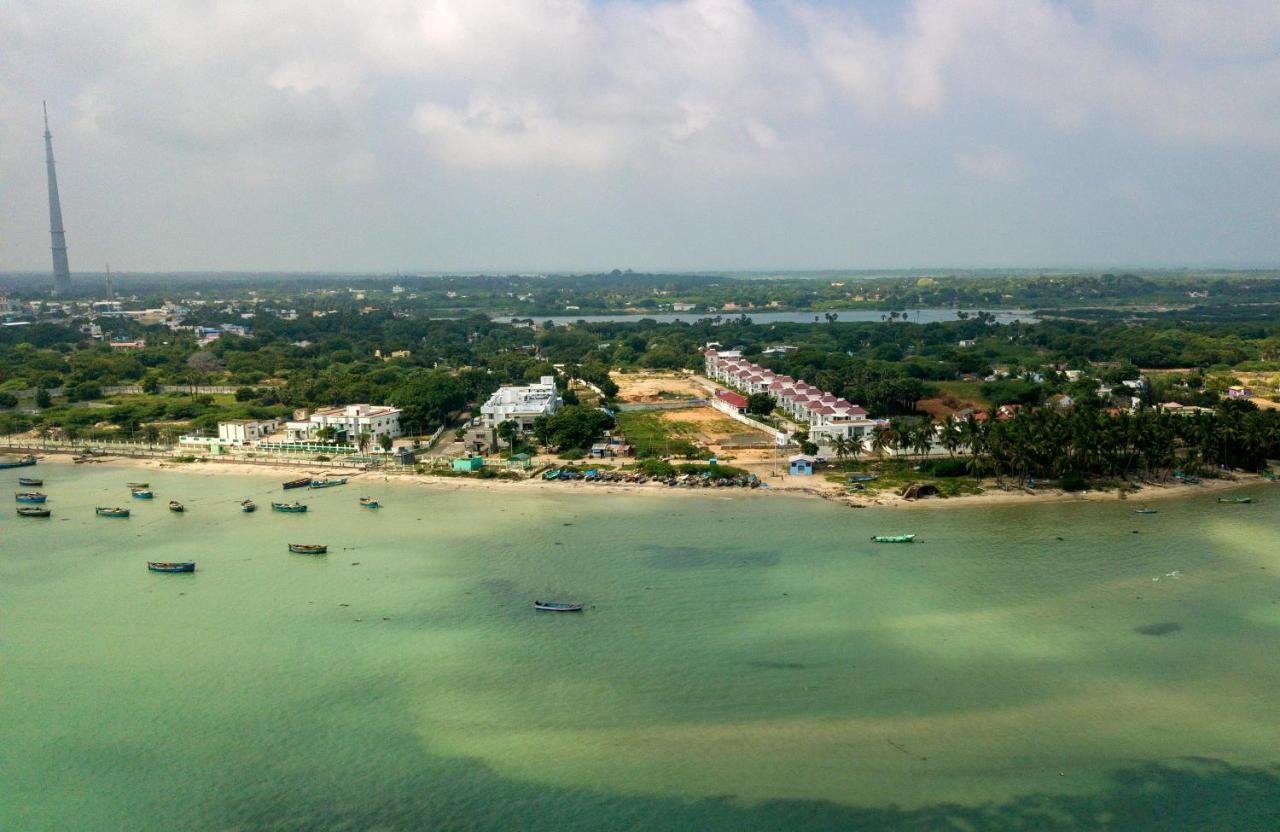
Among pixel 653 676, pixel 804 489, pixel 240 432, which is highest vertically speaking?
pixel 240 432

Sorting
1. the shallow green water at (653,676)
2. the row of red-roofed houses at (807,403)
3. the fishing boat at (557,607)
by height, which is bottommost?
the shallow green water at (653,676)

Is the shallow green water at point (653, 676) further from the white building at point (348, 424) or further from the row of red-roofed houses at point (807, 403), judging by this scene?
the white building at point (348, 424)

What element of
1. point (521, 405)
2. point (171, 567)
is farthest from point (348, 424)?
point (171, 567)

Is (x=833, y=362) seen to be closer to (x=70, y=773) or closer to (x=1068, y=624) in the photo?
(x=1068, y=624)

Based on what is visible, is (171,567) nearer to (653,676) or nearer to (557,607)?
(557,607)

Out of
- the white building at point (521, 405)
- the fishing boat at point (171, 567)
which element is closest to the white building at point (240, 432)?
the white building at point (521, 405)

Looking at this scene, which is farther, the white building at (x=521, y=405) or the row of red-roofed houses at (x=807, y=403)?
the white building at (x=521, y=405)

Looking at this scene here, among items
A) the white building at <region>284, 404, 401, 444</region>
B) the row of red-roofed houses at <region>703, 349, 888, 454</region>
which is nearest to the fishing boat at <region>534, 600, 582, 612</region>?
the row of red-roofed houses at <region>703, 349, 888, 454</region>
